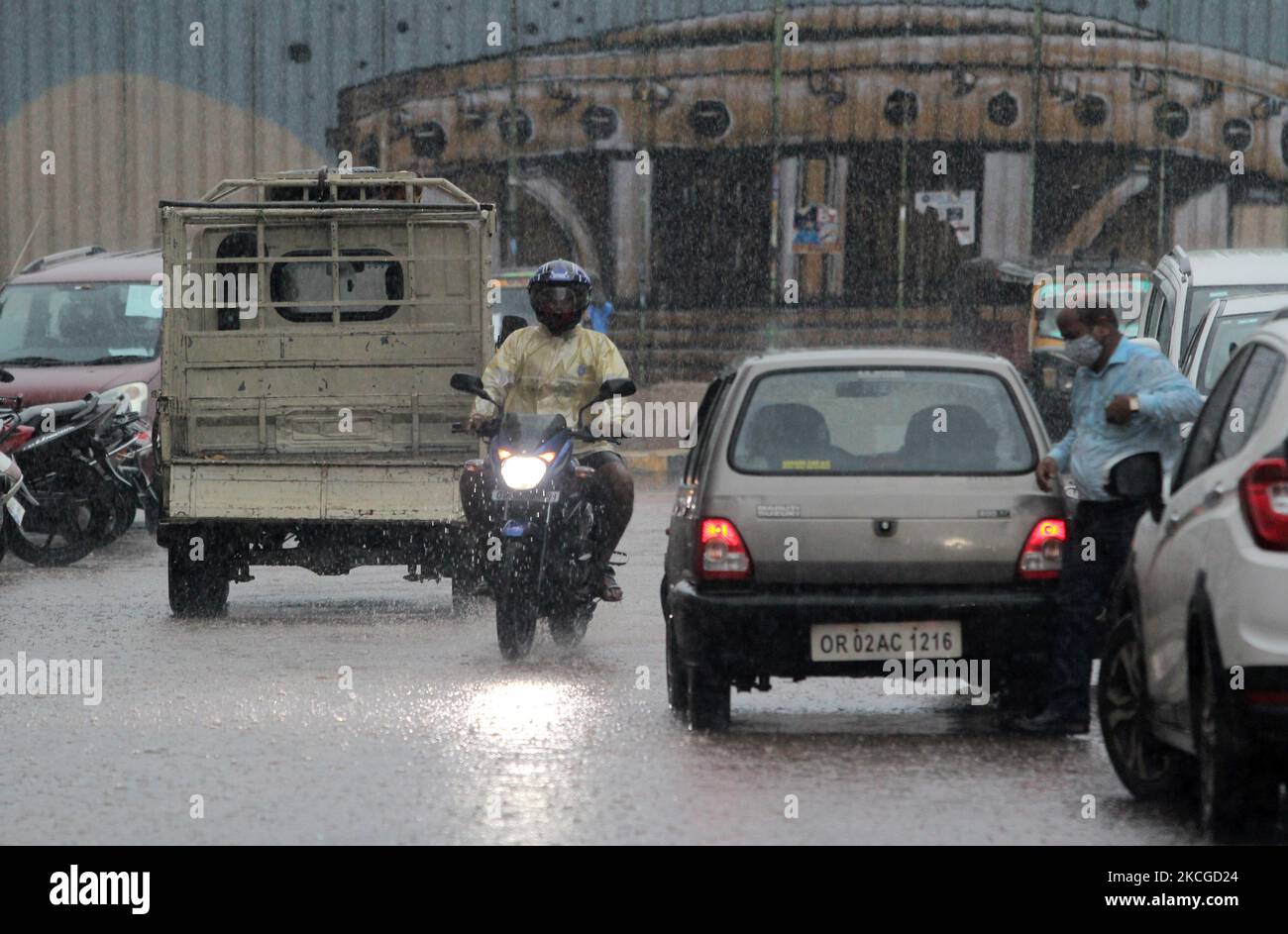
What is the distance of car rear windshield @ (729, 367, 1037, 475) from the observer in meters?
8.90

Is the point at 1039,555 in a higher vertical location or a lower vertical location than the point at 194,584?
higher

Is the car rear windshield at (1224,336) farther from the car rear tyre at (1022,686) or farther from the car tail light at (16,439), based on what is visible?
the car tail light at (16,439)

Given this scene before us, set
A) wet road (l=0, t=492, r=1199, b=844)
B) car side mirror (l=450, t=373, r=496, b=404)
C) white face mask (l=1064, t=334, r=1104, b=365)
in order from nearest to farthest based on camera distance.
A: wet road (l=0, t=492, r=1199, b=844) → white face mask (l=1064, t=334, r=1104, b=365) → car side mirror (l=450, t=373, r=496, b=404)

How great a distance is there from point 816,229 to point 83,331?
9.48 m

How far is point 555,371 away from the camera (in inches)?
459

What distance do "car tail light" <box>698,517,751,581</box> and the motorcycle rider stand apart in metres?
2.79

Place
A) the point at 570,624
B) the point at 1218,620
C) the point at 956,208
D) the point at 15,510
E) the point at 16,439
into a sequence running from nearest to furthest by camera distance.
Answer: the point at 1218,620 < the point at 570,624 < the point at 15,510 < the point at 16,439 < the point at 956,208

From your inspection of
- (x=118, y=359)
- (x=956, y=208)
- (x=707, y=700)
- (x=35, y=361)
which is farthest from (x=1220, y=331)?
(x=956, y=208)

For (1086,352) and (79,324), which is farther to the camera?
(79,324)

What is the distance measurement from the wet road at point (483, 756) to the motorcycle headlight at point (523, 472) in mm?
786

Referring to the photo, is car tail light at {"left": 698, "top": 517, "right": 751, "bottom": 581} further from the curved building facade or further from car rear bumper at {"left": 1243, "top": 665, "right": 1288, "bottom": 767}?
the curved building facade

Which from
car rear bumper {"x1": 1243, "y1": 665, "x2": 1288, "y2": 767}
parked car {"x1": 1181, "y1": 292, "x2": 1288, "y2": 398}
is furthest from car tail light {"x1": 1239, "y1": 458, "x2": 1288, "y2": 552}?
parked car {"x1": 1181, "y1": 292, "x2": 1288, "y2": 398}

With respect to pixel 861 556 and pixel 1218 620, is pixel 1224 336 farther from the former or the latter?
pixel 1218 620
